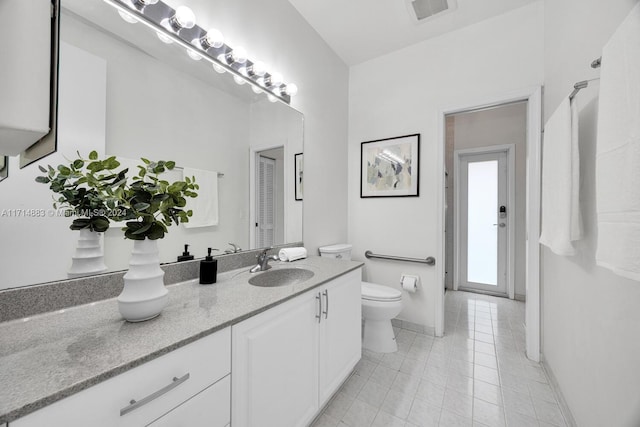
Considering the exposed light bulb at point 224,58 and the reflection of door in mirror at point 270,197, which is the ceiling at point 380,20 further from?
the reflection of door in mirror at point 270,197

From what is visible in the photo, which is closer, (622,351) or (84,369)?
(84,369)

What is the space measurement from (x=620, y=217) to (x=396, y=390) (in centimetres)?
147

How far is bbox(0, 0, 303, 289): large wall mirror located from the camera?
2.73 feet

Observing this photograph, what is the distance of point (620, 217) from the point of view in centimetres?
69

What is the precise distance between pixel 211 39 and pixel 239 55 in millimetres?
189

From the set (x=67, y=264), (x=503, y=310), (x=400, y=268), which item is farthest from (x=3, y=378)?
(x=503, y=310)

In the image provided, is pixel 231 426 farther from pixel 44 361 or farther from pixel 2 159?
pixel 2 159

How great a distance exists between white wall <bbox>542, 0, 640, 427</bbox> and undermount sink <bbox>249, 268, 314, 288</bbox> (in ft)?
4.22

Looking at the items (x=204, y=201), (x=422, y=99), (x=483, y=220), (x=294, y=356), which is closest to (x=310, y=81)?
(x=422, y=99)

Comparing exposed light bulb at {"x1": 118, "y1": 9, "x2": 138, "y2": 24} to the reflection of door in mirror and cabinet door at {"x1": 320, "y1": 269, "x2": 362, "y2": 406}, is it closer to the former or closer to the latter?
the reflection of door in mirror

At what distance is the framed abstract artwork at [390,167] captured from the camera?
7.63 feet

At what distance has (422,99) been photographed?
2305 millimetres

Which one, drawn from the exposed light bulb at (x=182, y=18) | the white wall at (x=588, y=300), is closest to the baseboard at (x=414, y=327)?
Result: the white wall at (x=588, y=300)

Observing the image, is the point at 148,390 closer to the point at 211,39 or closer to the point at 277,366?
the point at 277,366
